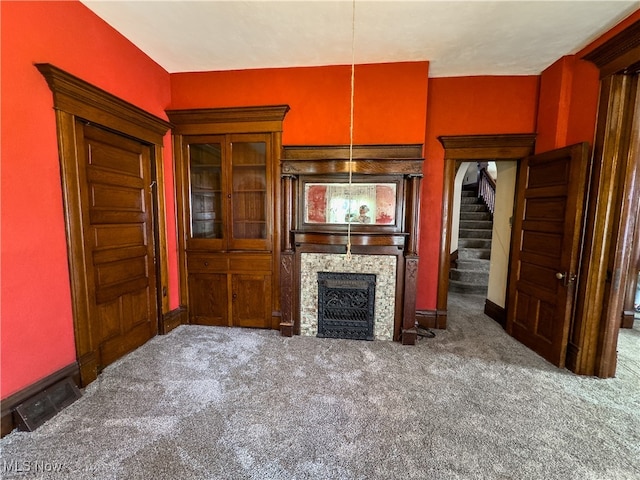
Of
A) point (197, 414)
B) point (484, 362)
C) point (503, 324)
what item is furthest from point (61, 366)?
point (503, 324)

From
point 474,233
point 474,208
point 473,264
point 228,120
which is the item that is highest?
point 228,120

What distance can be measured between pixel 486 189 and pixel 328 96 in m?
5.38

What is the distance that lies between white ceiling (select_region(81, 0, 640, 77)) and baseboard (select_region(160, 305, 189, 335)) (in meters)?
2.81

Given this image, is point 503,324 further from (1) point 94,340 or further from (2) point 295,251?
(1) point 94,340

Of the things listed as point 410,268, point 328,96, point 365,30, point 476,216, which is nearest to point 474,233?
point 476,216

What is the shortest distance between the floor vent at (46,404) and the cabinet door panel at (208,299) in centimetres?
137

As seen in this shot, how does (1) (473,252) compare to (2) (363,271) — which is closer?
(2) (363,271)

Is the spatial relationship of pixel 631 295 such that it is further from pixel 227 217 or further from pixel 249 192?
pixel 227 217

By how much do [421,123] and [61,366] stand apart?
12.5 ft

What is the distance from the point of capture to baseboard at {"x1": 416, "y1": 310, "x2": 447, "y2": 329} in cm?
327

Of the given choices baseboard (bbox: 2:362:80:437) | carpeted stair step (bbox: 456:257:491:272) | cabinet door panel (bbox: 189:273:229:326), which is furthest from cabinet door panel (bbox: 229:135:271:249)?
carpeted stair step (bbox: 456:257:491:272)

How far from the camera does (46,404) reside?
182 cm

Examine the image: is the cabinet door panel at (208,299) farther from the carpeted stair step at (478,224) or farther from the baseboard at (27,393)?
the carpeted stair step at (478,224)

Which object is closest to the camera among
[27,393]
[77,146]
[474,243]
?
[27,393]
